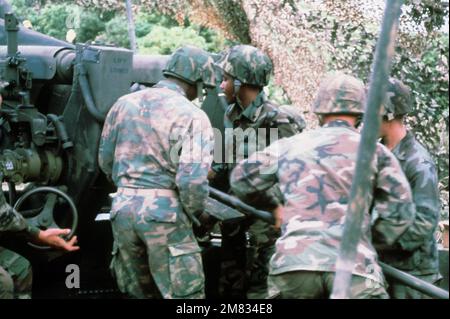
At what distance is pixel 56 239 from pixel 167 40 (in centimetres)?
1348

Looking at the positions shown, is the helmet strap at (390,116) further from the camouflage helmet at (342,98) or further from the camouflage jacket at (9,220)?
the camouflage jacket at (9,220)

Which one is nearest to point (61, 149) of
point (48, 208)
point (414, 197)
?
point (48, 208)

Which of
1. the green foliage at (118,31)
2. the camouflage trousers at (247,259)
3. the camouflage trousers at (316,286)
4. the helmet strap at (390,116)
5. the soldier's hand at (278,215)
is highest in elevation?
the green foliage at (118,31)

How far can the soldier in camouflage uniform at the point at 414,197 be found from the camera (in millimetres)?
5637

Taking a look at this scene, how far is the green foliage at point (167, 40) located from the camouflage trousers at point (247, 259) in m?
12.8

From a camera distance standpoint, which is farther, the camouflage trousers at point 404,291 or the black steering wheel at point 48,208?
the black steering wheel at point 48,208

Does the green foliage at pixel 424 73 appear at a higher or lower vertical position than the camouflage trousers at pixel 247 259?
higher

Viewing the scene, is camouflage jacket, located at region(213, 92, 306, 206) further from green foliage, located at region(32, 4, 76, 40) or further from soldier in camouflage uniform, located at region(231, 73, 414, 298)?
green foliage, located at region(32, 4, 76, 40)

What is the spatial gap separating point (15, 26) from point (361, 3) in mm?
3669

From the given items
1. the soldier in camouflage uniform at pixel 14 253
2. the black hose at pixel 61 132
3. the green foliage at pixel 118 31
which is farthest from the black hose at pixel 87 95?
the green foliage at pixel 118 31

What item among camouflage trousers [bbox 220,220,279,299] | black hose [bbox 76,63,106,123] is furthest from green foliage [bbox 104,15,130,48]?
camouflage trousers [bbox 220,220,279,299]

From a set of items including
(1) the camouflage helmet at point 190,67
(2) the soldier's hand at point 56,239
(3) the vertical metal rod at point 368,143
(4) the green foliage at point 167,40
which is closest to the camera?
(3) the vertical metal rod at point 368,143

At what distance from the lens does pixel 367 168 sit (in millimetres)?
3912
